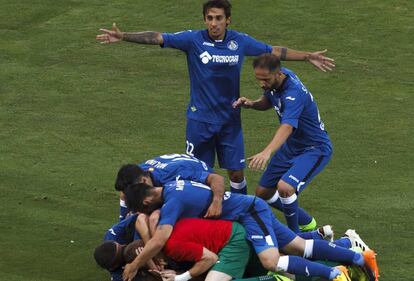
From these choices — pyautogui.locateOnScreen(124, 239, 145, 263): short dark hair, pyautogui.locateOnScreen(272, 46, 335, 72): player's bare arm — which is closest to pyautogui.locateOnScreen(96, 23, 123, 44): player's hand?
pyautogui.locateOnScreen(272, 46, 335, 72): player's bare arm

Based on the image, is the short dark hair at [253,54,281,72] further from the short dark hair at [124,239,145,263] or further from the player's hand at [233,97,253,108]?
the short dark hair at [124,239,145,263]

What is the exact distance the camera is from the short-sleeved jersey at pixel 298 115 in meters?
14.3

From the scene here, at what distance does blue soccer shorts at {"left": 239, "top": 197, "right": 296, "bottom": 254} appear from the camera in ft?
43.0

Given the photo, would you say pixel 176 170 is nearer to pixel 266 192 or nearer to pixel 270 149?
pixel 270 149

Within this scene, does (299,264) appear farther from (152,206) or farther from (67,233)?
(67,233)

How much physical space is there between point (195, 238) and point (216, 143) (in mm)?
2840

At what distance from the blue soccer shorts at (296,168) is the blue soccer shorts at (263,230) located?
1.09 meters

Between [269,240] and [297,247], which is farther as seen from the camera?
[297,247]

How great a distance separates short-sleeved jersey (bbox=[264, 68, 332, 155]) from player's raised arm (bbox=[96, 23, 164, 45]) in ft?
5.33

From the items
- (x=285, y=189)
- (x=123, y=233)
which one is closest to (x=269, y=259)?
(x=285, y=189)

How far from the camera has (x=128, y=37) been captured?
49.0 feet

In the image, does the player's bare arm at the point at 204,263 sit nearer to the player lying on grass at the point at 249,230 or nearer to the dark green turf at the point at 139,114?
the player lying on grass at the point at 249,230

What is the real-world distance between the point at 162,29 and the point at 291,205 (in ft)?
32.7

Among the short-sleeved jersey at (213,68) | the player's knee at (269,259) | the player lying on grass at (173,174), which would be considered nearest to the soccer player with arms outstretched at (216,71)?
the short-sleeved jersey at (213,68)
